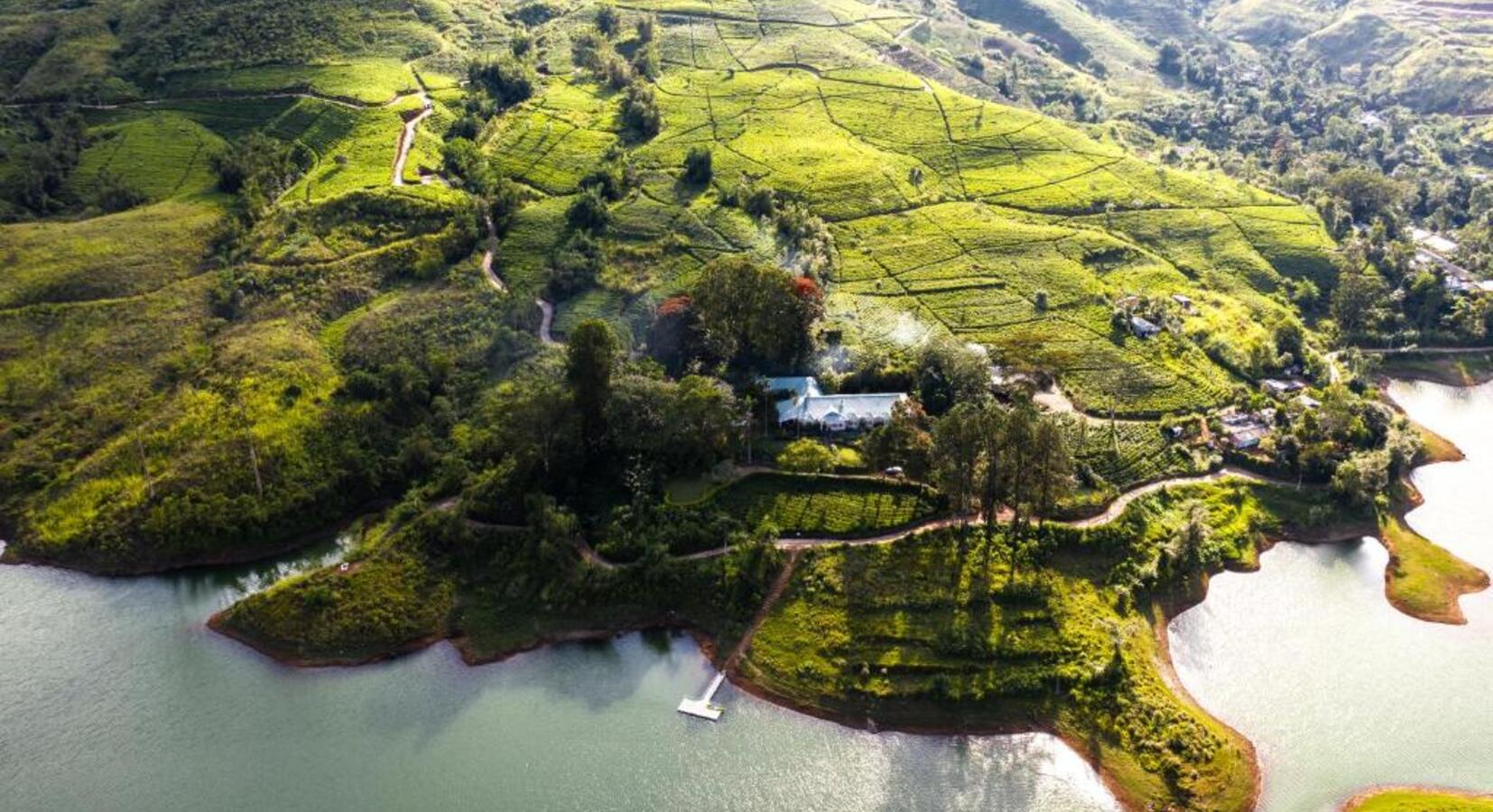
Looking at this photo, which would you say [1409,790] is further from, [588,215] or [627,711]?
[588,215]

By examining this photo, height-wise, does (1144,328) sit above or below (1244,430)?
above

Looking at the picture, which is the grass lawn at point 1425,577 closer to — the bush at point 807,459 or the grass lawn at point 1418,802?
the grass lawn at point 1418,802

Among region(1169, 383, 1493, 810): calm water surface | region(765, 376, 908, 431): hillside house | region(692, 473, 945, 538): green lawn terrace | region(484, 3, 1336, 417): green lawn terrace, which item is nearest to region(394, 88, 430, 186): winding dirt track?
region(484, 3, 1336, 417): green lawn terrace

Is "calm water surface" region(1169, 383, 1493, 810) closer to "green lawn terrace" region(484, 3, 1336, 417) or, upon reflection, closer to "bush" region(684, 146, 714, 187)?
"green lawn terrace" region(484, 3, 1336, 417)

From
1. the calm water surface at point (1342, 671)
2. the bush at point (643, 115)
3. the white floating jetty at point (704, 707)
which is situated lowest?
the white floating jetty at point (704, 707)

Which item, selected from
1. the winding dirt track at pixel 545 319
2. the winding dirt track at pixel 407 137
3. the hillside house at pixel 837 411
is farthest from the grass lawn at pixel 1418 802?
the winding dirt track at pixel 407 137

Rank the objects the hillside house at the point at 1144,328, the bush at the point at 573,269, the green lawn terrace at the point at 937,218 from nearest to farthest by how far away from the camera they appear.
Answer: the hillside house at the point at 1144,328 → the green lawn terrace at the point at 937,218 → the bush at the point at 573,269

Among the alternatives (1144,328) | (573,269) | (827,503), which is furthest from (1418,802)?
(573,269)

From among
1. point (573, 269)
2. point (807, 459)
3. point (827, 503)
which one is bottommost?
point (827, 503)
